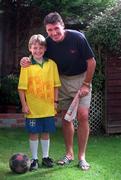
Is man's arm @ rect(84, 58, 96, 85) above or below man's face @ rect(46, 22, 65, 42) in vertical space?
below

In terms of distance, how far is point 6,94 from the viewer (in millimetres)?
8805

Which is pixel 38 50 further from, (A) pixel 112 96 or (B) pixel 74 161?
(A) pixel 112 96

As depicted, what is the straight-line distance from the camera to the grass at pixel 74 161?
539cm

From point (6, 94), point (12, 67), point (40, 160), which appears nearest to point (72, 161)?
point (40, 160)

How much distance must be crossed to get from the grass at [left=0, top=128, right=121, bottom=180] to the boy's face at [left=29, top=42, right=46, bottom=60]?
52.0 inches

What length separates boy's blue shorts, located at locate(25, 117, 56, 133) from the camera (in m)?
5.55

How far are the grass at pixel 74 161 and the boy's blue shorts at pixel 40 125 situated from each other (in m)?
0.46

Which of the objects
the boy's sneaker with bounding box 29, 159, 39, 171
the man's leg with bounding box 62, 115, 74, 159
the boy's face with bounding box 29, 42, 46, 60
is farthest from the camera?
the man's leg with bounding box 62, 115, 74, 159

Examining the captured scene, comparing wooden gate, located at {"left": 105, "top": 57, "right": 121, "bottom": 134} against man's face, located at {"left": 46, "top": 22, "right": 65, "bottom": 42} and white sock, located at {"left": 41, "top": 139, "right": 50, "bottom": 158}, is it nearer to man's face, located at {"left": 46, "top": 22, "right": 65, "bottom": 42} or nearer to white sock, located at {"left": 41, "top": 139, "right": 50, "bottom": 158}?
white sock, located at {"left": 41, "top": 139, "right": 50, "bottom": 158}

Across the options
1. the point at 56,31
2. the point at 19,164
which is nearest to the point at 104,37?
the point at 56,31

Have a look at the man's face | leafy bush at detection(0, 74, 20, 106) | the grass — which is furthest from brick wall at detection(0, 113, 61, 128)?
the man's face

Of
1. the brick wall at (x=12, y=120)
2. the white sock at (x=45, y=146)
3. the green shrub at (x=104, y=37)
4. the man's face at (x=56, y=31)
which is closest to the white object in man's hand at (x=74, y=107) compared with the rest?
the white sock at (x=45, y=146)

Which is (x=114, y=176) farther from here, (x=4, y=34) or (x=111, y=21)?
(x=4, y=34)

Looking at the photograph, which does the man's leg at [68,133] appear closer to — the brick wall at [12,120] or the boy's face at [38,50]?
the boy's face at [38,50]
